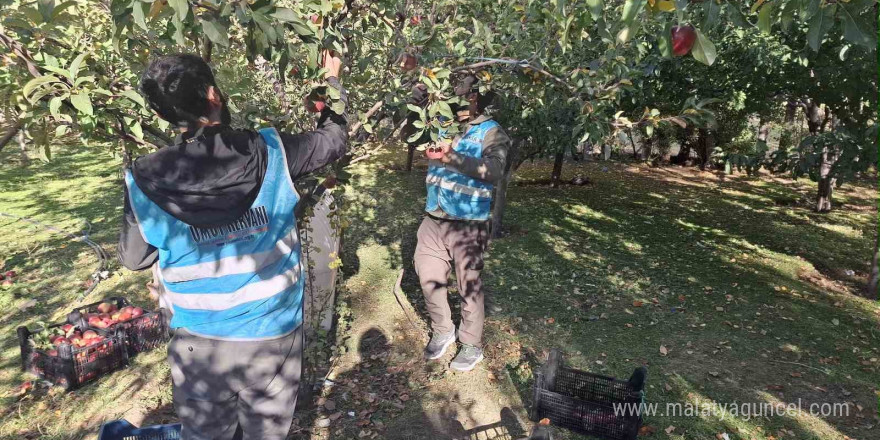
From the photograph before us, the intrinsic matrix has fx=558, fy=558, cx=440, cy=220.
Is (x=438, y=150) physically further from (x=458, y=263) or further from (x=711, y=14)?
(x=711, y=14)

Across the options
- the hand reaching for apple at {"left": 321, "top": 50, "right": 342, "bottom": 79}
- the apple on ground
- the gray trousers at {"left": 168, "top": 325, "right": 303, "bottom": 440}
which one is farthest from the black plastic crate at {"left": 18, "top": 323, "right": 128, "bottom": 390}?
the hand reaching for apple at {"left": 321, "top": 50, "right": 342, "bottom": 79}

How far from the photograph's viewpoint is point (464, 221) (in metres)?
4.01

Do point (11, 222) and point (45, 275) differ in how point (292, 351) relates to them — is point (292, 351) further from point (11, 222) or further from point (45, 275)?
point (11, 222)

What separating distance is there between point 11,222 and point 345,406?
284 inches

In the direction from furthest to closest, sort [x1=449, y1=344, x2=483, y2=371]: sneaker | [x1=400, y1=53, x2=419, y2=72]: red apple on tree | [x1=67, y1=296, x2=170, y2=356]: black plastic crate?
[x1=67, y1=296, x2=170, y2=356]: black plastic crate, [x1=449, y1=344, x2=483, y2=371]: sneaker, [x1=400, y1=53, x2=419, y2=72]: red apple on tree

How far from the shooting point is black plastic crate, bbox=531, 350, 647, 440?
11.1ft

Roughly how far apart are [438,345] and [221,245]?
261 centimetres

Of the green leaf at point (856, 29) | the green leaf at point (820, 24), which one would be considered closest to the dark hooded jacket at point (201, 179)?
the green leaf at point (820, 24)

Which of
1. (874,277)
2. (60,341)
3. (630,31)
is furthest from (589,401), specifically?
(874,277)

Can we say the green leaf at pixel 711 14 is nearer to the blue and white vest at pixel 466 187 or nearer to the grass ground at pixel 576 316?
the blue and white vest at pixel 466 187

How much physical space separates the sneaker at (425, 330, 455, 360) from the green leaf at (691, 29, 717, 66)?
326 cm

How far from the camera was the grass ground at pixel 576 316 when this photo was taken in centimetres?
378

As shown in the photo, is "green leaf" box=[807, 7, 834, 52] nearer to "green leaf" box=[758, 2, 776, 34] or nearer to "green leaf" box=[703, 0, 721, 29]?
"green leaf" box=[758, 2, 776, 34]

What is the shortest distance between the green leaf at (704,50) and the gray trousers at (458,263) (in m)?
2.55
